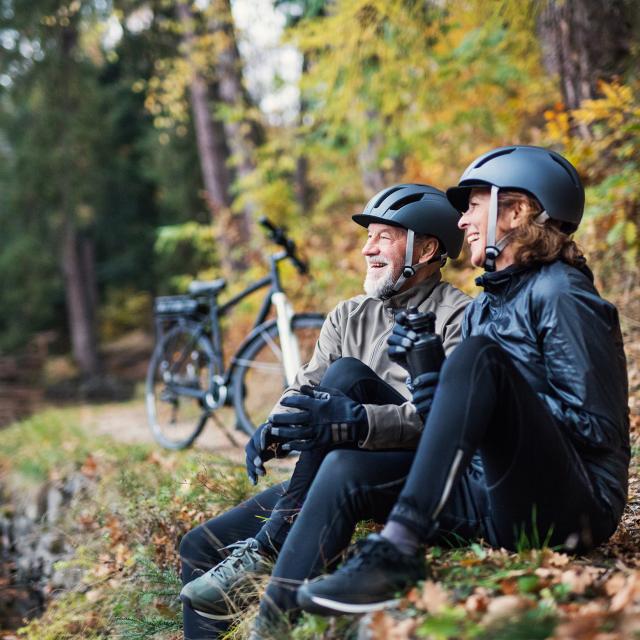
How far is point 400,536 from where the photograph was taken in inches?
85.8

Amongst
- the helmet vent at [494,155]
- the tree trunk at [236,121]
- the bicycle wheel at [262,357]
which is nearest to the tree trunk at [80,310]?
the tree trunk at [236,121]

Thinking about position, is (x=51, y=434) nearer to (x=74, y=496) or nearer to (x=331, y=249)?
(x=74, y=496)

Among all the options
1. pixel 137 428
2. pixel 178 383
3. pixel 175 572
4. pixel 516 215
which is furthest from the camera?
pixel 137 428

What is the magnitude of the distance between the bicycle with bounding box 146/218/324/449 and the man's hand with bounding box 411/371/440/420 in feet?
9.25

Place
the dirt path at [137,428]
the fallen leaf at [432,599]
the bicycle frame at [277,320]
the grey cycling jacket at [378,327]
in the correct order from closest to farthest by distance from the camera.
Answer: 1. the fallen leaf at [432,599]
2. the grey cycling jacket at [378,327]
3. the bicycle frame at [277,320]
4. the dirt path at [137,428]

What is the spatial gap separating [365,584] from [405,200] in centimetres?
171

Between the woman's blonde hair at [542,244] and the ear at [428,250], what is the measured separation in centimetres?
67

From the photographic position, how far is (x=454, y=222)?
11.0 ft

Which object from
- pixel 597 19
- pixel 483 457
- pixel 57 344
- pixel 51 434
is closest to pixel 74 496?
pixel 51 434

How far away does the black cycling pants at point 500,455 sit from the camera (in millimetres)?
2168

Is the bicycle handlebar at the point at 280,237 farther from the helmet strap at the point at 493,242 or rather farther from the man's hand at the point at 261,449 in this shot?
the helmet strap at the point at 493,242

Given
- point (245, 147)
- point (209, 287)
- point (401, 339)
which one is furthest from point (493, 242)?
point (245, 147)

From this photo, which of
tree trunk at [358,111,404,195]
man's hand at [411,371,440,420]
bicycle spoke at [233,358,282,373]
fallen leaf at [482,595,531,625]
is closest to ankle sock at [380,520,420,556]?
fallen leaf at [482,595,531,625]

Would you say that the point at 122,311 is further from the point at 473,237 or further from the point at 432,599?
the point at 432,599
